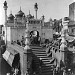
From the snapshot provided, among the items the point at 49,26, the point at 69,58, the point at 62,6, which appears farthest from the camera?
the point at 49,26

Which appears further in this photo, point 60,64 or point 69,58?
point 69,58

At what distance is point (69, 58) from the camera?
29.5ft

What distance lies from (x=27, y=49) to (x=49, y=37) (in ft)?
26.4

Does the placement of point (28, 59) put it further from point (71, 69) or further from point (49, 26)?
point (49, 26)

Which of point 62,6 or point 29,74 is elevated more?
point 62,6

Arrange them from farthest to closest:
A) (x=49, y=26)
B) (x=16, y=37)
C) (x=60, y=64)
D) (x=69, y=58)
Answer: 1. (x=49, y=26)
2. (x=16, y=37)
3. (x=69, y=58)
4. (x=60, y=64)

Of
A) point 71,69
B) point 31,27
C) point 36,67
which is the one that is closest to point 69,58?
point 71,69

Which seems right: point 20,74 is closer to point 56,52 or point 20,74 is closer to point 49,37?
point 56,52

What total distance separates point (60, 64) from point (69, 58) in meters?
1.01

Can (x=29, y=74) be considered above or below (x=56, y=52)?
below

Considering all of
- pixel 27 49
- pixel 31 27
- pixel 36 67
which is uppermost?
pixel 31 27

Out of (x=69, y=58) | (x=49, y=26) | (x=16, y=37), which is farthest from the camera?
(x=49, y=26)

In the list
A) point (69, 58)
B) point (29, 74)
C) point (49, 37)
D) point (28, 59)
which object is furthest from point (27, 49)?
point (49, 37)

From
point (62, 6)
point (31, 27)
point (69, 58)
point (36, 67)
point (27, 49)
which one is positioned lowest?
point (36, 67)
